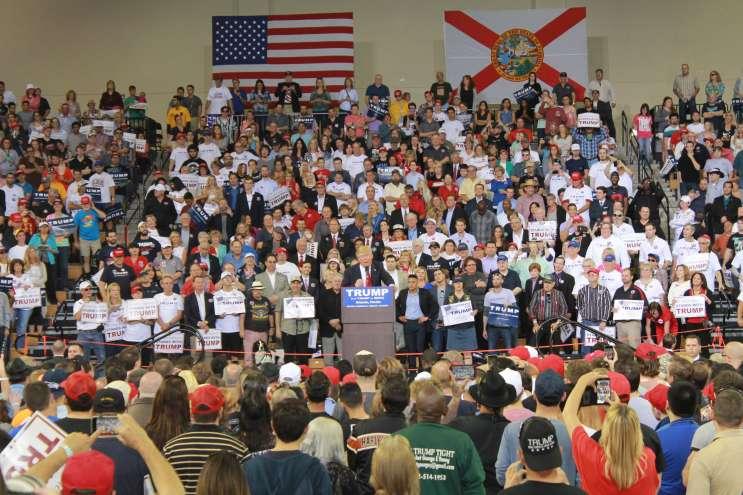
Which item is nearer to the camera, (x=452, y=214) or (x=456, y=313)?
(x=456, y=313)

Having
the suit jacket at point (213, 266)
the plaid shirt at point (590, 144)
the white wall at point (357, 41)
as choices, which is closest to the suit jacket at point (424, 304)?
the suit jacket at point (213, 266)

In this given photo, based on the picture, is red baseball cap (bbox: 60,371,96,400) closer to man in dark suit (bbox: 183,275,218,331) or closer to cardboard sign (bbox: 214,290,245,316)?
cardboard sign (bbox: 214,290,245,316)

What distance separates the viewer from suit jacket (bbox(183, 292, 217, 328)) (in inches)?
661

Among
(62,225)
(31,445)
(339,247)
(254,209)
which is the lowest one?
(31,445)

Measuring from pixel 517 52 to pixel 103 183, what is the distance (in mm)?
Answer: 11363

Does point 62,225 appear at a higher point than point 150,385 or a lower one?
higher

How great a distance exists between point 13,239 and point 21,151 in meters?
4.80

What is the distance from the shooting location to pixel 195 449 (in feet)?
20.7

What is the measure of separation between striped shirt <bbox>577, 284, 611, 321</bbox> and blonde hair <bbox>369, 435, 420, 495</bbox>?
11438 mm

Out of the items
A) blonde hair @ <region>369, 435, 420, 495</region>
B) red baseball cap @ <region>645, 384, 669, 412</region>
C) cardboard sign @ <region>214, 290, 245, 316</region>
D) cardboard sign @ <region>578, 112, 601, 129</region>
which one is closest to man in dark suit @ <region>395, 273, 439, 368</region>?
cardboard sign @ <region>214, 290, 245, 316</region>

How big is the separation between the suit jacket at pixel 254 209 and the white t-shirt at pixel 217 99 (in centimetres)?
650

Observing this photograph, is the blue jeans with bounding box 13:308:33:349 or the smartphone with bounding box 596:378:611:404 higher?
the smartphone with bounding box 596:378:611:404

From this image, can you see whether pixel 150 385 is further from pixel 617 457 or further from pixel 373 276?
pixel 373 276

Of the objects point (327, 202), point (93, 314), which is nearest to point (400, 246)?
point (327, 202)
